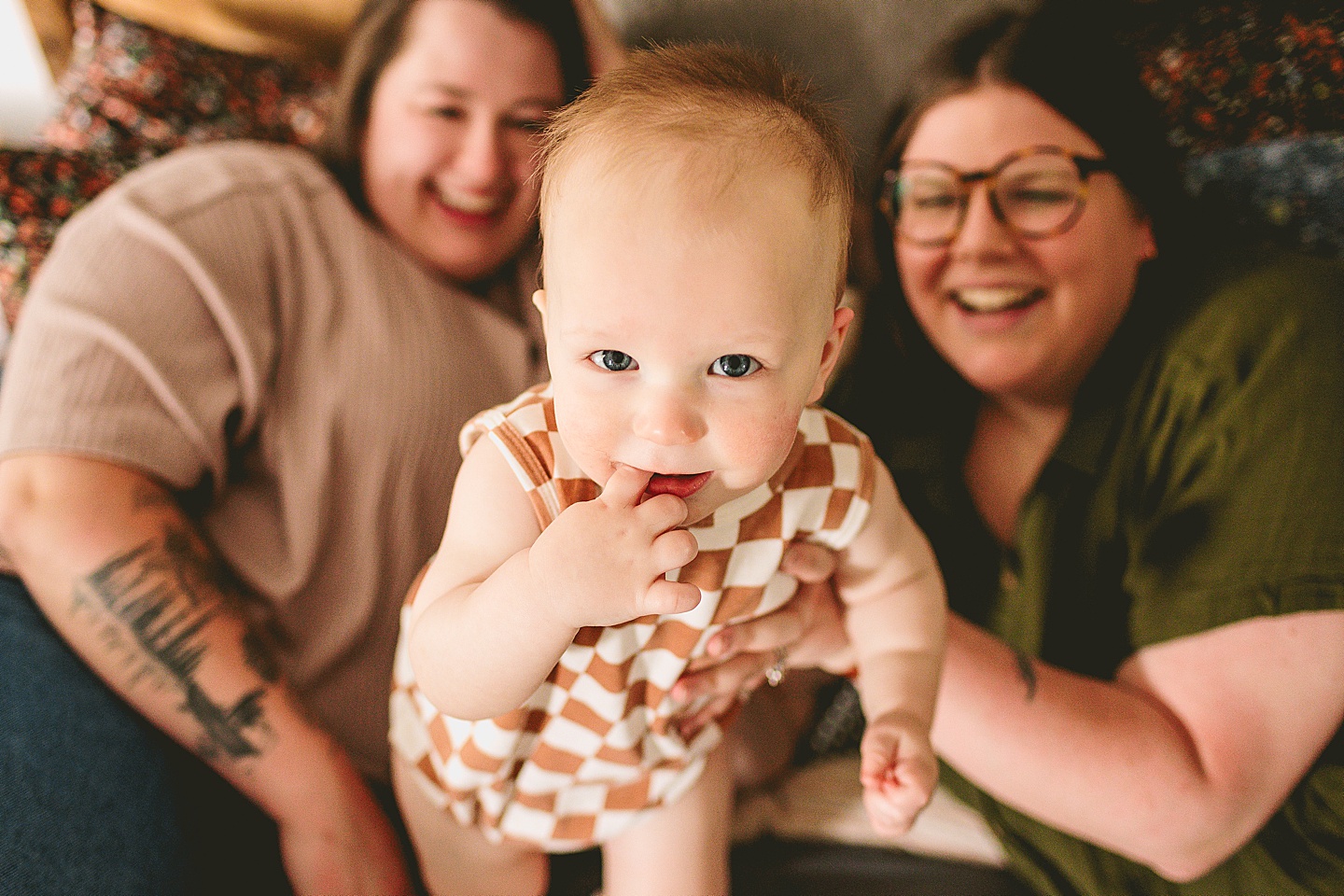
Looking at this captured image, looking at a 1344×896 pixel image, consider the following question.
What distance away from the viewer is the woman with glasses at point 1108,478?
77 centimetres

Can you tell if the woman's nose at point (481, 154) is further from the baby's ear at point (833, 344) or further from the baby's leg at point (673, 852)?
the baby's leg at point (673, 852)

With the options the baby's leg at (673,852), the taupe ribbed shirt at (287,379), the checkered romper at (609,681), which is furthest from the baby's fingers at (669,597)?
the taupe ribbed shirt at (287,379)

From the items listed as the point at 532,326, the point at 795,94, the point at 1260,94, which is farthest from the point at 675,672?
the point at 1260,94

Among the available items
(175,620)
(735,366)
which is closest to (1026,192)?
(735,366)

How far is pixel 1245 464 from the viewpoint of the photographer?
30.9 inches

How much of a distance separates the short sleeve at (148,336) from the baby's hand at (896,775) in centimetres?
82

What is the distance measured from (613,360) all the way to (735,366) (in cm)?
7

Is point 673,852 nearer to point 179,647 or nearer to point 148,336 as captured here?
point 179,647

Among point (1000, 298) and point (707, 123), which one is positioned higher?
A: point (707, 123)

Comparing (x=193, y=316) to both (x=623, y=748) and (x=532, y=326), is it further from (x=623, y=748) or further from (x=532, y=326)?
(x=623, y=748)

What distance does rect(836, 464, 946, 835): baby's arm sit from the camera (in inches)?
26.6

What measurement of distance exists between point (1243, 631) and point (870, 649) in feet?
1.25

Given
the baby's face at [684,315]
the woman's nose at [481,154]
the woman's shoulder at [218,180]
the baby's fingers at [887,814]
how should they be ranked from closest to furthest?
the baby's face at [684,315] → the baby's fingers at [887,814] → the woman's shoulder at [218,180] → the woman's nose at [481,154]

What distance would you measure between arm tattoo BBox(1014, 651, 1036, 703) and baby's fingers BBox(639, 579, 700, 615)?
1.83 feet
